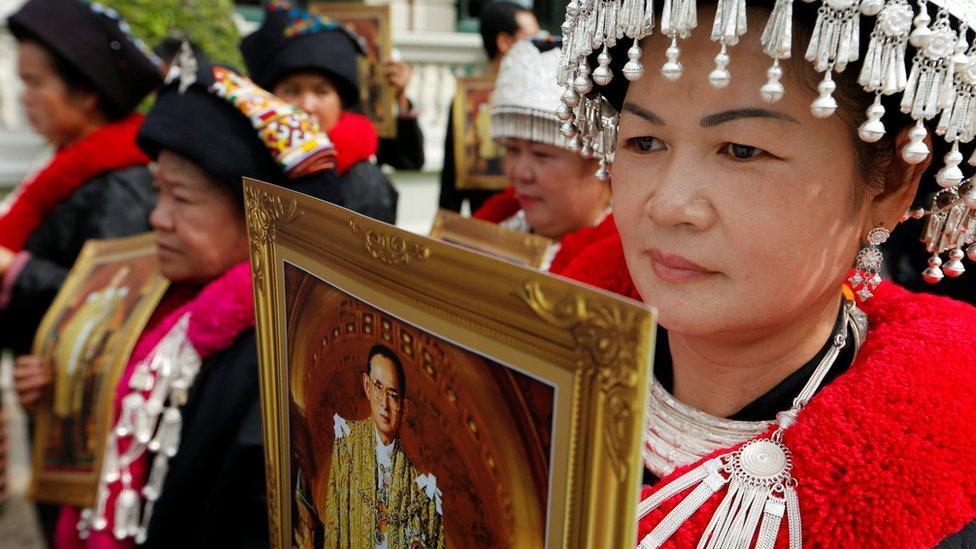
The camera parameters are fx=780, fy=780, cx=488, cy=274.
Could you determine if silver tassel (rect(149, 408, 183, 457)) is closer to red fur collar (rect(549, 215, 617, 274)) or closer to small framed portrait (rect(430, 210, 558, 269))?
small framed portrait (rect(430, 210, 558, 269))

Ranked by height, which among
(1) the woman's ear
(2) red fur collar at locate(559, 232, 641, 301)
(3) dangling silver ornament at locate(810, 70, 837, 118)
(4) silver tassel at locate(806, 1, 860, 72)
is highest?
(4) silver tassel at locate(806, 1, 860, 72)

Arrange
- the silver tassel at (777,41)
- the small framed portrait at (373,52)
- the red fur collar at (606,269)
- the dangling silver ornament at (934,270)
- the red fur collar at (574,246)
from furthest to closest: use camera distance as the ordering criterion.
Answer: the small framed portrait at (373,52)
the red fur collar at (574,246)
the red fur collar at (606,269)
the dangling silver ornament at (934,270)
the silver tassel at (777,41)

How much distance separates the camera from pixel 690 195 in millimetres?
853

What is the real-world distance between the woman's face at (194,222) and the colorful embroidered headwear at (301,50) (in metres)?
1.39

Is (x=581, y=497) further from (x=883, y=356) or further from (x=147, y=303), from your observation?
(x=147, y=303)

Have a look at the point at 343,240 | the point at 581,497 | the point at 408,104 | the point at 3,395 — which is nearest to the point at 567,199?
the point at 343,240

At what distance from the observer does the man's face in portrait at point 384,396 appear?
79 cm

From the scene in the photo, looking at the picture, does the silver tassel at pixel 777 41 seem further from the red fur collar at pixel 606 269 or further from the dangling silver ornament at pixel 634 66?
the red fur collar at pixel 606 269

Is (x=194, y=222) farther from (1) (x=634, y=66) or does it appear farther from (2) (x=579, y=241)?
(1) (x=634, y=66)

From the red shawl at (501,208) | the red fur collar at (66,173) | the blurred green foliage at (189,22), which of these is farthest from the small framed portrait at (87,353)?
the blurred green foliage at (189,22)

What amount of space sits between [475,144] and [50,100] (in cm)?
168

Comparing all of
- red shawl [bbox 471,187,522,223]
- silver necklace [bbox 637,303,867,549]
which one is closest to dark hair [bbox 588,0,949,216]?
silver necklace [bbox 637,303,867,549]

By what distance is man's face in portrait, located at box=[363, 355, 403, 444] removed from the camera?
2.58ft

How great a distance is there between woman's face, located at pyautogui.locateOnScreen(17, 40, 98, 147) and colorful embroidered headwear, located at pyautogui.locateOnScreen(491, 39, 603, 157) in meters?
1.61
